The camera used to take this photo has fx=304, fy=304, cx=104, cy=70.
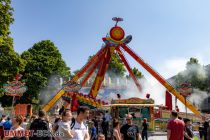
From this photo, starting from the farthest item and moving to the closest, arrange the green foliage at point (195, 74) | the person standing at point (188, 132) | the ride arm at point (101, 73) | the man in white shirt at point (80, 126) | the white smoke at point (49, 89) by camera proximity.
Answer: the white smoke at point (49, 89) < the green foliage at point (195, 74) < the ride arm at point (101, 73) < the person standing at point (188, 132) < the man in white shirt at point (80, 126)

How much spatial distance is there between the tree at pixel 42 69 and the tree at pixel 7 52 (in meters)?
18.7

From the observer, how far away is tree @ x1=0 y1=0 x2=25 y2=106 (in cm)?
2754

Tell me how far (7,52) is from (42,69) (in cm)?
2261

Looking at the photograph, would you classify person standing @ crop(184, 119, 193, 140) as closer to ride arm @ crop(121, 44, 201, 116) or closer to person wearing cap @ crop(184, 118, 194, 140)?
person wearing cap @ crop(184, 118, 194, 140)

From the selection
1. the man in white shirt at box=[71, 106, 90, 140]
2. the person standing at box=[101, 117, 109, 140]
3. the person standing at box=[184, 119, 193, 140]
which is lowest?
the person standing at box=[101, 117, 109, 140]

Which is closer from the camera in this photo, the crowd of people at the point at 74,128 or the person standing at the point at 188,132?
the crowd of people at the point at 74,128

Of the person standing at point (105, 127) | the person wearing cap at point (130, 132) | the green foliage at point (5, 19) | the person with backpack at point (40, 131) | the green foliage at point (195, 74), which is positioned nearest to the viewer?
the person with backpack at point (40, 131)

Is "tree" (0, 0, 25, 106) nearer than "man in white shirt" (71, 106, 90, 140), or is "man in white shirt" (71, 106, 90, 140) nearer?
"man in white shirt" (71, 106, 90, 140)

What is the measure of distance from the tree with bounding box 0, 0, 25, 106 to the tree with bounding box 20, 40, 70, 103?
18.7 metres

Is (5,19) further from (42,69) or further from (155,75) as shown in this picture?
(42,69)

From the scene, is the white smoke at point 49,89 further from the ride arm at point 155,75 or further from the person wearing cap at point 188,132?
the person wearing cap at point 188,132

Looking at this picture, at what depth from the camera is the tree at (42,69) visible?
49.5 meters

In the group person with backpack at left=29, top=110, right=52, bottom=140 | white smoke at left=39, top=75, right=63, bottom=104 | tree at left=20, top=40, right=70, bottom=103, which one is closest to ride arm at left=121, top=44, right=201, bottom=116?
tree at left=20, top=40, right=70, bottom=103

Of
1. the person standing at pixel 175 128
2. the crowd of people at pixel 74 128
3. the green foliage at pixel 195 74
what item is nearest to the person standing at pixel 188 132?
the crowd of people at pixel 74 128
